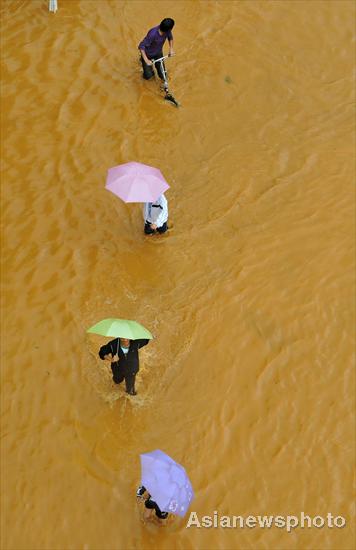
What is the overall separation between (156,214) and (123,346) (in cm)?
202

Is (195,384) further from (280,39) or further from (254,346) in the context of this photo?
(280,39)

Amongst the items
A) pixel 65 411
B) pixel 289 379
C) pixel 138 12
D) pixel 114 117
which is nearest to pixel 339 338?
pixel 289 379

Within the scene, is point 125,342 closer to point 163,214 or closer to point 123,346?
point 123,346

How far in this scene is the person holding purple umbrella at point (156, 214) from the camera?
687 centimetres

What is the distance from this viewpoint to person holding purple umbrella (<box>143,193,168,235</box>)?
687 cm

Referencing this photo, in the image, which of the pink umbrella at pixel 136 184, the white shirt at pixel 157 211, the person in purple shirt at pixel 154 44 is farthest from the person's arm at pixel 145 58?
the white shirt at pixel 157 211

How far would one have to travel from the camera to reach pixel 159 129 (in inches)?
338

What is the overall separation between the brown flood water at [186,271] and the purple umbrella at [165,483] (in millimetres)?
953

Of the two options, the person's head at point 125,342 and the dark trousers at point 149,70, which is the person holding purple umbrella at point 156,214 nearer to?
the person's head at point 125,342

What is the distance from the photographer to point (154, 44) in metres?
8.35

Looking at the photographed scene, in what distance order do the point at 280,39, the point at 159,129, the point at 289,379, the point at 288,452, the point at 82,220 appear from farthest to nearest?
the point at 280,39
the point at 159,129
the point at 82,220
the point at 289,379
the point at 288,452

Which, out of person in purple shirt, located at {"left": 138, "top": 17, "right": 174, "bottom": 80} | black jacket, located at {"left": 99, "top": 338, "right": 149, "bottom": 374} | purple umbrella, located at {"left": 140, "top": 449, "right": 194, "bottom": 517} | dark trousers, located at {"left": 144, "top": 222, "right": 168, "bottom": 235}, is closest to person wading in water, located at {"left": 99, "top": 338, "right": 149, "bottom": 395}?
black jacket, located at {"left": 99, "top": 338, "right": 149, "bottom": 374}

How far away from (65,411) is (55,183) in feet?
10.4

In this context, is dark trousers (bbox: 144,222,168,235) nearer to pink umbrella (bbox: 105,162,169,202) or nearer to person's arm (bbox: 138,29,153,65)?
pink umbrella (bbox: 105,162,169,202)
